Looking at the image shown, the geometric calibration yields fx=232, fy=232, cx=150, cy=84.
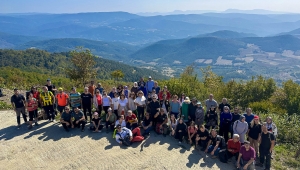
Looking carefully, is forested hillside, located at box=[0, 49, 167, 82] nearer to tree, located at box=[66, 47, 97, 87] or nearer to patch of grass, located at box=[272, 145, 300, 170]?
tree, located at box=[66, 47, 97, 87]

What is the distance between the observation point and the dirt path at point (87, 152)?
8.70 meters

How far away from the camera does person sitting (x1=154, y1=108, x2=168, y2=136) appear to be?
10879 mm

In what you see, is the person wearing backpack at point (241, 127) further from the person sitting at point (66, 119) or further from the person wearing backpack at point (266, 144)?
the person sitting at point (66, 119)

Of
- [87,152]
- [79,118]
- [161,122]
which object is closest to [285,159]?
[161,122]

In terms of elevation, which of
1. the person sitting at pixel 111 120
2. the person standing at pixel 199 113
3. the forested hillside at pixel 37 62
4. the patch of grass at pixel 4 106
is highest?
the person standing at pixel 199 113

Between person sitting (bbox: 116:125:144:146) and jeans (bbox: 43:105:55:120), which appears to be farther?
jeans (bbox: 43:105:55:120)

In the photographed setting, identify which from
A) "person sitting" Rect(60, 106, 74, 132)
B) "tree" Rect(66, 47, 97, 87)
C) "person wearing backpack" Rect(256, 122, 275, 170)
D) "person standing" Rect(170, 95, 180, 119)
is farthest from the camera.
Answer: "tree" Rect(66, 47, 97, 87)

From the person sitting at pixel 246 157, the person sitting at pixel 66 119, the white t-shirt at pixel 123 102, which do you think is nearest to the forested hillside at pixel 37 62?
the person sitting at pixel 66 119

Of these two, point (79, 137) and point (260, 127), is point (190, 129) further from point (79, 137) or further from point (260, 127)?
point (79, 137)

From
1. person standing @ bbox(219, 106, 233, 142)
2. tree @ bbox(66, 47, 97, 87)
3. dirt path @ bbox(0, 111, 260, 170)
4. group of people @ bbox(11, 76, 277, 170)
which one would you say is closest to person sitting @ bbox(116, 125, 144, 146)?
group of people @ bbox(11, 76, 277, 170)

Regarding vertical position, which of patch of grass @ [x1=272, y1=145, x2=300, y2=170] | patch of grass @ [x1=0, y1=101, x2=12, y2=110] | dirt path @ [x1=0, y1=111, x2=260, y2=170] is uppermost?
patch of grass @ [x1=0, y1=101, x2=12, y2=110]

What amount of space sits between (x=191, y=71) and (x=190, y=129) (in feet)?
94.4

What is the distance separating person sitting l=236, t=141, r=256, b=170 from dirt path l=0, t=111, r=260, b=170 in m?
0.47

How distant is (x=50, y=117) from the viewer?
12.3 metres
